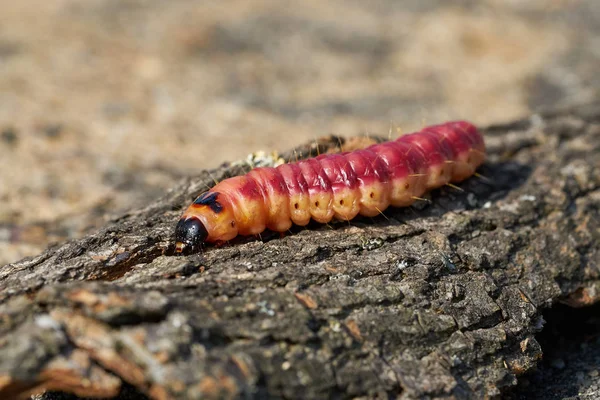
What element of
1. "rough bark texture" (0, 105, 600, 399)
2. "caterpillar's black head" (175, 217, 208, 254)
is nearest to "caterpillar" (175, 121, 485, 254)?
"caterpillar's black head" (175, 217, 208, 254)

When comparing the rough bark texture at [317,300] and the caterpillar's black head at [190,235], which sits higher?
the caterpillar's black head at [190,235]

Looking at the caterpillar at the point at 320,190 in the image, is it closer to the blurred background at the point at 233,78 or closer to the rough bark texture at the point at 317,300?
the rough bark texture at the point at 317,300

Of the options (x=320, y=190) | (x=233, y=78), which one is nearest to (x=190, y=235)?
(x=320, y=190)

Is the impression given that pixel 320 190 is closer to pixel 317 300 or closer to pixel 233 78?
pixel 317 300

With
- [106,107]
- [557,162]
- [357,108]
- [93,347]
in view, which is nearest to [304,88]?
[357,108]

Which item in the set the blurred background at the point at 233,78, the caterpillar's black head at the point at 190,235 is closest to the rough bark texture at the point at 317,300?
the caterpillar's black head at the point at 190,235

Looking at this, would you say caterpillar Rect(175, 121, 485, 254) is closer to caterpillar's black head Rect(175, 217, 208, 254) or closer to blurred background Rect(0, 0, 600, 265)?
caterpillar's black head Rect(175, 217, 208, 254)
